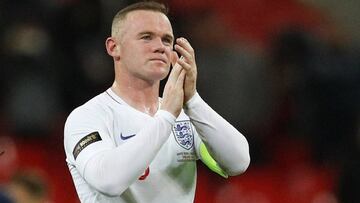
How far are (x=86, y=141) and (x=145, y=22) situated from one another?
1.59 ft

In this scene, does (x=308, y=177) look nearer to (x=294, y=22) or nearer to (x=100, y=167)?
(x=294, y=22)

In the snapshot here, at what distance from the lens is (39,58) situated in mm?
4586

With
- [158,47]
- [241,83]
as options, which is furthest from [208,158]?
[241,83]

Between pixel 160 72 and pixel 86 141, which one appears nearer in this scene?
pixel 86 141

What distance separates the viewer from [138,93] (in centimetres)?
264

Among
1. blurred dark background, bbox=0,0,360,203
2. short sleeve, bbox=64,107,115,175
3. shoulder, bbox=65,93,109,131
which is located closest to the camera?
short sleeve, bbox=64,107,115,175

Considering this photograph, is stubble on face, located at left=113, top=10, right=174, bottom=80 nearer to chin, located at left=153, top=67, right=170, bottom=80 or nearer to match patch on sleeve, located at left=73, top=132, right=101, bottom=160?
chin, located at left=153, top=67, right=170, bottom=80

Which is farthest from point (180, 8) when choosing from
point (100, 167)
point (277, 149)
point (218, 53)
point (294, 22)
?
point (100, 167)

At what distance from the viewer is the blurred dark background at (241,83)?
4.41 metres

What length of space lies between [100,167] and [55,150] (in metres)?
2.21

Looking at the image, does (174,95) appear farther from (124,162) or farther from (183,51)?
(124,162)

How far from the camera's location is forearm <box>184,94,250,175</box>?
2.45m

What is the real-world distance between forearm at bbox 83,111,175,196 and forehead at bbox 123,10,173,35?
0.41 metres

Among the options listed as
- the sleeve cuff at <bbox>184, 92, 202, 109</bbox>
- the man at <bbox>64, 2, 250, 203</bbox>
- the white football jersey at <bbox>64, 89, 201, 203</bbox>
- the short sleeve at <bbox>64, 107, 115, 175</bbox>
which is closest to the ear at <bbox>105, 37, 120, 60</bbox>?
the man at <bbox>64, 2, 250, 203</bbox>
